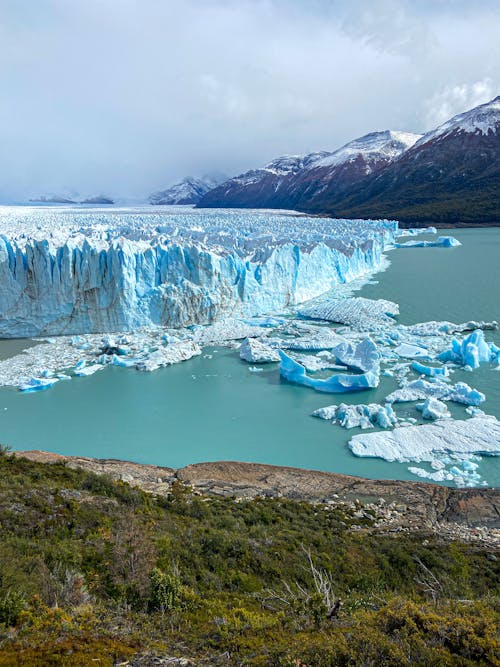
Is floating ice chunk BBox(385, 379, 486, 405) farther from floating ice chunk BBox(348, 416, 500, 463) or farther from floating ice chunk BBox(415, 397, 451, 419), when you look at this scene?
floating ice chunk BBox(348, 416, 500, 463)

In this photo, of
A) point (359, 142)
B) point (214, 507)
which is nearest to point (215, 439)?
point (214, 507)

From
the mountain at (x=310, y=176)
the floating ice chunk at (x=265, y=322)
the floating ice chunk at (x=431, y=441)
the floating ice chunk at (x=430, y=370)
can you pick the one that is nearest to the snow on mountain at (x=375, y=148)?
the mountain at (x=310, y=176)

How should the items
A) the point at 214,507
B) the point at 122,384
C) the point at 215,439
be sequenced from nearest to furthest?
the point at 214,507 < the point at 215,439 < the point at 122,384

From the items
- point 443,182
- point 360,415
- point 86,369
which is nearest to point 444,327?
point 360,415

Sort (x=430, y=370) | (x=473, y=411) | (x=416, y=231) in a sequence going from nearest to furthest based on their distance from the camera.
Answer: (x=473, y=411), (x=430, y=370), (x=416, y=231)

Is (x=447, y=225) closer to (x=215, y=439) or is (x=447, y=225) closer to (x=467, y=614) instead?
(x=215, y=439)

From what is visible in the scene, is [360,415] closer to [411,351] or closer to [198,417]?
→ [198,417]
